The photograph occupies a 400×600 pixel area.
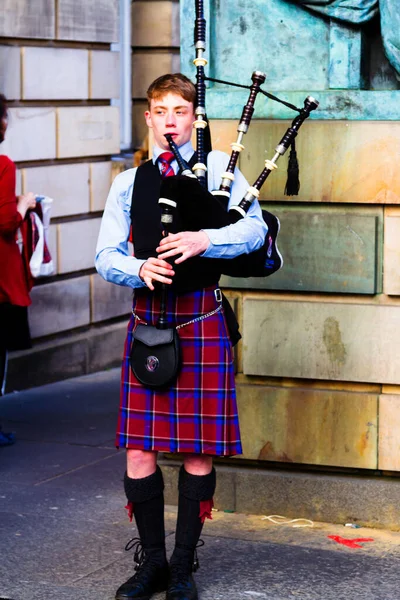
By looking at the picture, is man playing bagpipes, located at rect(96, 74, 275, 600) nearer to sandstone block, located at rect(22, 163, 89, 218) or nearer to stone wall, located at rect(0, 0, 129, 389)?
stone wall, located at rect(0, 0, 129, 389)

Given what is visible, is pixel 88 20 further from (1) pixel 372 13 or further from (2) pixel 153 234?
(2) pixel 153 234

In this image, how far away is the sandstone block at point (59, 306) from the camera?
31.8ft

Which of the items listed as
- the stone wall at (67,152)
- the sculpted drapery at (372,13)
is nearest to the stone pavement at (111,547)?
the sculpted drapery at (372,13)

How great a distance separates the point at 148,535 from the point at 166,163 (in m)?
1.41

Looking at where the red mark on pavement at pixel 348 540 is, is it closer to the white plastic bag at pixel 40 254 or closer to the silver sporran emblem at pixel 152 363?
the silver sporran emblem at pixel 152 363

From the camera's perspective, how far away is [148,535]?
5047 millimetres

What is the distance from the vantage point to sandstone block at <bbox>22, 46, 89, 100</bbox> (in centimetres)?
942

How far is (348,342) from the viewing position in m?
5.97

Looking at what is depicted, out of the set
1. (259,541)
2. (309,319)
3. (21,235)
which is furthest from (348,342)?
(21,235)

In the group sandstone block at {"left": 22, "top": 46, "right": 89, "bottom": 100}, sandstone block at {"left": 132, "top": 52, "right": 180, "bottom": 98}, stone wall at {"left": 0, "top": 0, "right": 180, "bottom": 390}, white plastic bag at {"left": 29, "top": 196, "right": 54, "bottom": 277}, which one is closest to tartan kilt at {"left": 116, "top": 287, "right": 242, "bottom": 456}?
white plastic bag at {"left": 29, "top": 196, "right": 54, "bottom": 277}

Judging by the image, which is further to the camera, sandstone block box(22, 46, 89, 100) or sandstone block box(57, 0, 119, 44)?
sandstone block box(57, 0, 119, 44)

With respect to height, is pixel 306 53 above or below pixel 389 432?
above

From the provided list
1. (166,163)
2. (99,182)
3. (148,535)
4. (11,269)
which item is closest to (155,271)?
(166,163)

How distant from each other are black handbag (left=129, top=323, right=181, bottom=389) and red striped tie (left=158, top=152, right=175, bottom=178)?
575 millimetres
